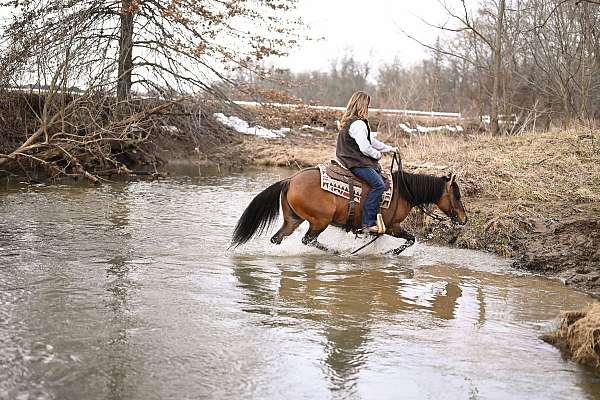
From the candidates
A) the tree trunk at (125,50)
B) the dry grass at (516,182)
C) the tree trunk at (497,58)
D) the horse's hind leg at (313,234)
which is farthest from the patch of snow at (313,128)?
the horse's hind leg at (313,234)

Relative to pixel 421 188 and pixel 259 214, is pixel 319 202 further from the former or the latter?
pixel 421 188

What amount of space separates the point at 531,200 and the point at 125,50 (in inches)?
485

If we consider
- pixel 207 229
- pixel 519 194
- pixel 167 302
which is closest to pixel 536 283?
pixel 519 194

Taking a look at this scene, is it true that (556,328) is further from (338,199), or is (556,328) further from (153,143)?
(153,143)

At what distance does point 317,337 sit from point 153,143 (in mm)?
15308

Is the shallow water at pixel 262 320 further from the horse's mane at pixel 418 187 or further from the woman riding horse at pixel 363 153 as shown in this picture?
the horse's mane at pixel 418 187

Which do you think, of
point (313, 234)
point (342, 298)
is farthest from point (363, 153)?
point (342, 298)

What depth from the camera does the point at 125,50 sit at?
62.1ft

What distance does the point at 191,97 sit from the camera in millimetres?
18859

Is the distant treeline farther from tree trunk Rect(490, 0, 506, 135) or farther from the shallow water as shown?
the shallow water

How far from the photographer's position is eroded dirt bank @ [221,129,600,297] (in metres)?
9.33

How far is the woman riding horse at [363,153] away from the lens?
9.26 meters

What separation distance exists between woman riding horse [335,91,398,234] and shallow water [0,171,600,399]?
67 centimetres

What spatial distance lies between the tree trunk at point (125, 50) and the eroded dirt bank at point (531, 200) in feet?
26.0
